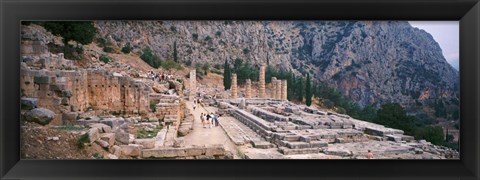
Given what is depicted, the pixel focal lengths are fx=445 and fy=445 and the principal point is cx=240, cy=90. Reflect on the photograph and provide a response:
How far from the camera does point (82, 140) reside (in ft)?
14.8

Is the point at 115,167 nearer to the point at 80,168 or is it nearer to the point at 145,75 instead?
the point at 80,168

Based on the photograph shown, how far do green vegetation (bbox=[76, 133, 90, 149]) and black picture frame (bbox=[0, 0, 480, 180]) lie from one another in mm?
226

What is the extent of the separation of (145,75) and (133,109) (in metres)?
0.39

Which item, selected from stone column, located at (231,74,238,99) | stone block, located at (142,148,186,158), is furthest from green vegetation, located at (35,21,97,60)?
stone column, located at (231,74,238,99)

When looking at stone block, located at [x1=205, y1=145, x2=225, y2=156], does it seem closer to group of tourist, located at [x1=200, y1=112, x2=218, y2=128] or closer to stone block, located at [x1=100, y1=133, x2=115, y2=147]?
group of tourist, located at [x1=200, y1=112, x2=218, y2=128]

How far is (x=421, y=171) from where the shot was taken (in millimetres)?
4234

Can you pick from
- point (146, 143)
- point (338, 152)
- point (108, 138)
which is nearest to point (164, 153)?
point (146, 143)

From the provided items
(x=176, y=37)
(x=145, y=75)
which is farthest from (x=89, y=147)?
(x=176, y=37)

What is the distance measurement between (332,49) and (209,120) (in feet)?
5.06

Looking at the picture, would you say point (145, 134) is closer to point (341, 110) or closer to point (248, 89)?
point (248, 89)

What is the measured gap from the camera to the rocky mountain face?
448cm

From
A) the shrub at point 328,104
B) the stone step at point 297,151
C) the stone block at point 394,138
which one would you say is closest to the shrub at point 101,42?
the stone step at point 297,151

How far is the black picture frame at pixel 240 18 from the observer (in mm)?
4008

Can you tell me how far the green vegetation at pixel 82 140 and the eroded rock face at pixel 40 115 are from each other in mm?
351
